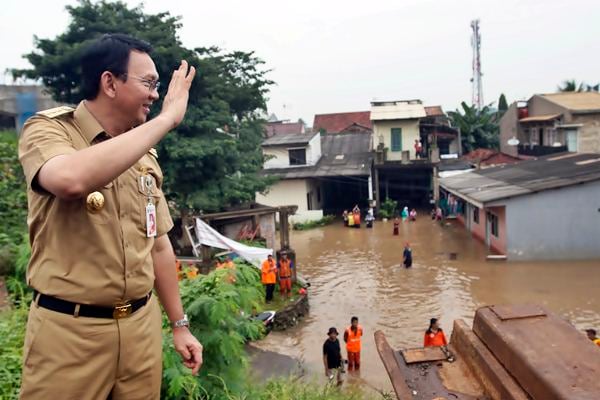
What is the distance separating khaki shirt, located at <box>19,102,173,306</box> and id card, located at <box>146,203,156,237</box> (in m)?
0.04

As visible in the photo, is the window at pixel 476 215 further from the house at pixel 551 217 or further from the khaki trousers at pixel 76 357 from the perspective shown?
the khaki trousers at pixel 76 357

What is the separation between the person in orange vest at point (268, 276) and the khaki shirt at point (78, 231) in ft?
32.8

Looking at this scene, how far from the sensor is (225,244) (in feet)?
40.3

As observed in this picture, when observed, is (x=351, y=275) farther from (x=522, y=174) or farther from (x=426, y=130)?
(x=426, y=130)

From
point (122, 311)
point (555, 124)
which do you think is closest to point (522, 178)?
point (555, 124)

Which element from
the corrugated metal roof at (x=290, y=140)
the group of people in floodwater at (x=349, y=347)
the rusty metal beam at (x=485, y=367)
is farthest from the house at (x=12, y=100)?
the rusty metal beam at (x=485, y=367)

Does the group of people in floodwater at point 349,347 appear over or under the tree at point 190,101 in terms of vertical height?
under

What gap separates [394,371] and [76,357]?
A: 2540 mm

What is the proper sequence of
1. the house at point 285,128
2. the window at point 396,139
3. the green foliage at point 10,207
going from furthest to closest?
the house at point 285,128 < the window at point 396,139 < the green foliage at point 10,207

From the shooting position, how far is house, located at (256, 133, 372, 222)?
26797mm

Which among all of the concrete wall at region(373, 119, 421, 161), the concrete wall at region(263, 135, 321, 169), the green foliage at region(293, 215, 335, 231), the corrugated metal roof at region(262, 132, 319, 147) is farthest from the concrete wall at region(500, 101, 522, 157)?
the green foliage at region(293, 215, 335, 231)

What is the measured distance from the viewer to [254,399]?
3738 mm

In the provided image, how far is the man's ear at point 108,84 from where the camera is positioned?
5.69 ft

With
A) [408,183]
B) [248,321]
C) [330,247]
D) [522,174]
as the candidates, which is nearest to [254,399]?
[248,321]
